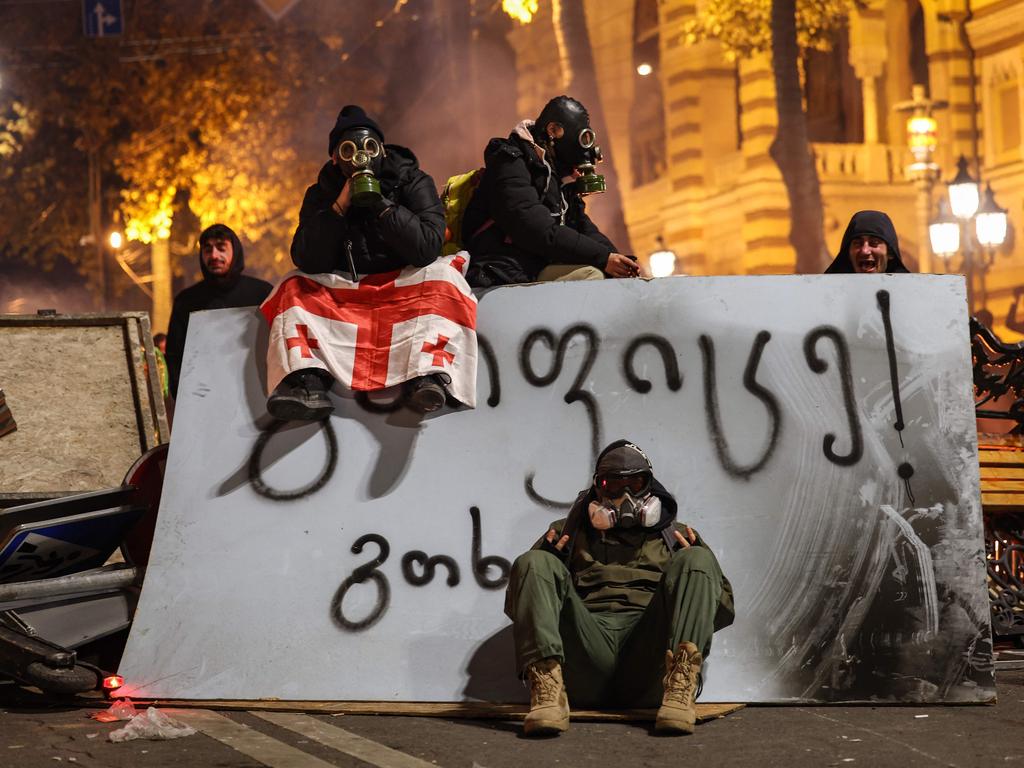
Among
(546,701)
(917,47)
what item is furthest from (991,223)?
(546,701)

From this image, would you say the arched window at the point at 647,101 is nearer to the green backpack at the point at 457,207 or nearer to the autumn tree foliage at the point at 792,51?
the autumn tree foliage at the point at 792,51

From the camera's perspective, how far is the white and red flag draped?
6.07 meters

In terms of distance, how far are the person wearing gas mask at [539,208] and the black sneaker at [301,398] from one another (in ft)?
2.51

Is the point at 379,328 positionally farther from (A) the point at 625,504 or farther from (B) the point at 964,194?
(B) the point at 964,194

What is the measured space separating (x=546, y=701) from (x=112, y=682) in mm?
1681

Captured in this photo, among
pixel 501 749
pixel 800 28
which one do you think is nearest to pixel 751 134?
pixel 800 28

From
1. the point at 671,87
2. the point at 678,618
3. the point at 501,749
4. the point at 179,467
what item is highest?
the point at 671,87

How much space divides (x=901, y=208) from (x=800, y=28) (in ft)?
11.1

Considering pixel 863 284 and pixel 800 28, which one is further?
pixel 800 28

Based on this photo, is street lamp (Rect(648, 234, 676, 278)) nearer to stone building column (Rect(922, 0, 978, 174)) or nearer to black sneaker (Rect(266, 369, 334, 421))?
stone building column (Rect(922, 0, 978, 174))

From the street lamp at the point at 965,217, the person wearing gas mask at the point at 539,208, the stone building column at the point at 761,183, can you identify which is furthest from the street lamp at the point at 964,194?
the person wearing gas mask at the point at 539,208

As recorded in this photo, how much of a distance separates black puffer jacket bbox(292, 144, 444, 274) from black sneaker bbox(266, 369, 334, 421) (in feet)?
1.48

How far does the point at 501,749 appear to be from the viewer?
4762 millimetres

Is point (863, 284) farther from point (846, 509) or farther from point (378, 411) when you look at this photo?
point (378, 411)
